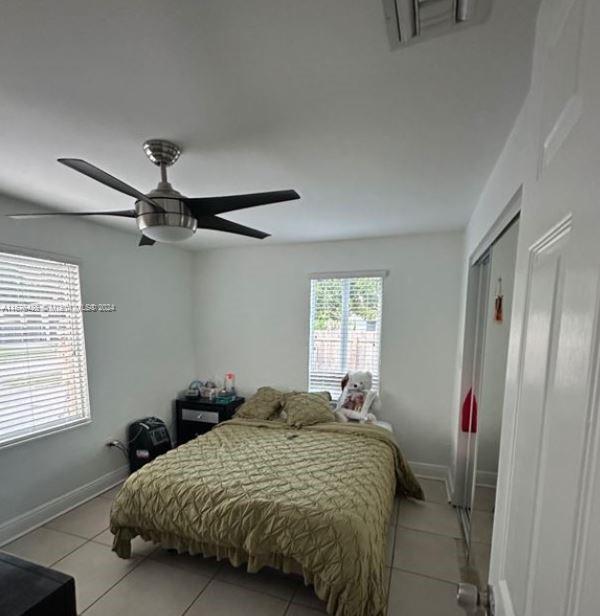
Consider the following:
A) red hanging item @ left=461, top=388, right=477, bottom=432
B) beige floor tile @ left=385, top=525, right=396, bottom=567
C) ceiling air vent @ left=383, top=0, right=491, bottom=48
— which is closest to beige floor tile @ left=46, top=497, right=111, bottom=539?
beige floor tile @ left=385, top=525, right=396, bottom=567

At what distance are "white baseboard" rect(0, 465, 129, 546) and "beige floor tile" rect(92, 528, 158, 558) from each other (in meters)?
0.53

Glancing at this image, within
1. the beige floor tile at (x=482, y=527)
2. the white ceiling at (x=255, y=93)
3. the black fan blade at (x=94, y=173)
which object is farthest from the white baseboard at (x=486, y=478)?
the black fan blade at (x=94, y=173)

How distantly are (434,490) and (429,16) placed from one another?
3.46 m

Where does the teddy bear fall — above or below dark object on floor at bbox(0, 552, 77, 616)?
above

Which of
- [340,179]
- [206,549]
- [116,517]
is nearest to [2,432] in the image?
[116,517]

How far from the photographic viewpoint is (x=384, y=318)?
11.4ft

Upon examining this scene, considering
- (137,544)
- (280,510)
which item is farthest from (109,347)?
(280,510)

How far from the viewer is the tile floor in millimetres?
1771

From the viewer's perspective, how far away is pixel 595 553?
0.34 m

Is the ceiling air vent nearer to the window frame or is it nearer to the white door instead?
the white door

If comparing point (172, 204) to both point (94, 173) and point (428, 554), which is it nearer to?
point (94, 173)

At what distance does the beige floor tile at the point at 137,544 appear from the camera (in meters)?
2.17

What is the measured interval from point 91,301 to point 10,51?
2.22 meters

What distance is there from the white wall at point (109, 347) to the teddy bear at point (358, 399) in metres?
2.08
